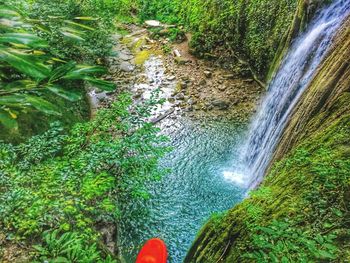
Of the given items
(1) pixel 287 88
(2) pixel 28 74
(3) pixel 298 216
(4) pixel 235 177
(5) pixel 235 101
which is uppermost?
(2) pixel 28 74

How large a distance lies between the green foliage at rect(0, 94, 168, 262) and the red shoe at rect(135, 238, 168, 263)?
0.56m

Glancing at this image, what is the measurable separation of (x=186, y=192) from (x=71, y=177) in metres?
2.09

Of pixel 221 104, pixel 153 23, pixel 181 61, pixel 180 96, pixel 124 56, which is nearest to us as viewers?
pixel 221 104

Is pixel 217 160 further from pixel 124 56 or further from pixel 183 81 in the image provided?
pixel 124 56

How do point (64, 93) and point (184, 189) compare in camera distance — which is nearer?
point (64, 93)

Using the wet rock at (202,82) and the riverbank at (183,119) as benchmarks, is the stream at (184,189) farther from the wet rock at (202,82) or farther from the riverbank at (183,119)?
the wet rock at (202,82)

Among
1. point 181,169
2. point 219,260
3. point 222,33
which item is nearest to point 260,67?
point 222,33

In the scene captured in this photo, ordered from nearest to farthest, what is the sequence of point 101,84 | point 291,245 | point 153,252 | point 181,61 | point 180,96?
point 101,84
point 291,245
point 153,252
point 180,96
point 181,61

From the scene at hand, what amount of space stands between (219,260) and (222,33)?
635 cm

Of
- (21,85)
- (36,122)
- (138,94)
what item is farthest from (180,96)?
(21,85)

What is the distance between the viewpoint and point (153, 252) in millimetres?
3229

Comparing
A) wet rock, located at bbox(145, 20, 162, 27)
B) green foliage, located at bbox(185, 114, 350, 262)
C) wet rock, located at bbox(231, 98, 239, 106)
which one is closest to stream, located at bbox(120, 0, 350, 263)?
wet rock, located at bbox(231, 98, 239, 106)

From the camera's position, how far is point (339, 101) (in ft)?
9.06

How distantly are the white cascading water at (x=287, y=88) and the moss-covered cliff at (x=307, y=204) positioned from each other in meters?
0.89
